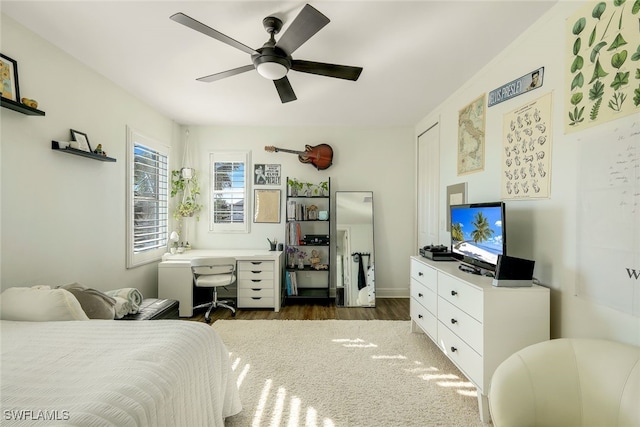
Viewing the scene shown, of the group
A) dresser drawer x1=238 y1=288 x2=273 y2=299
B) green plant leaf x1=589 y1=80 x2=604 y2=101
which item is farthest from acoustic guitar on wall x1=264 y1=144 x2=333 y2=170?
green plant leaf x1=589 y1=80 x2=604 y2=101

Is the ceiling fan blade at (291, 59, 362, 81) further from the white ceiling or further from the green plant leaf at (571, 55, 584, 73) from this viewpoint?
the green plant leaf at (571, 55, 584, 73)

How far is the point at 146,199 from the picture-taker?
3.42m

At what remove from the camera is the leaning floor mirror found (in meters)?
3.86

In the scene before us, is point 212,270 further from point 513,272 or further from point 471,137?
point 471,137

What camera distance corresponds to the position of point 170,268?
3361 millimetres

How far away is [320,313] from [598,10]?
11.5 ft

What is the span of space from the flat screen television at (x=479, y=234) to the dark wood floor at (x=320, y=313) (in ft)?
4.50

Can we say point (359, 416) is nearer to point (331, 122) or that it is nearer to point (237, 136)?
point (331, 122)

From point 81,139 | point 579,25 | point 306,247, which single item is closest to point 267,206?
point 306,247

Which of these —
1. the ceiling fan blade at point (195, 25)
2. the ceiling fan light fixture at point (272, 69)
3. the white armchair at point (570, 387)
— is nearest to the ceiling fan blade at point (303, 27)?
the ceiling fan light fixture at point (272, 69)

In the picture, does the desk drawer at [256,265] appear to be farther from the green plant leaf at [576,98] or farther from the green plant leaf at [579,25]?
the green plant leaf at [579,25]

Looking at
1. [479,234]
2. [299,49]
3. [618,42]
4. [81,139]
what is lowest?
[479,234]

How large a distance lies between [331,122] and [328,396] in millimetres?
3385

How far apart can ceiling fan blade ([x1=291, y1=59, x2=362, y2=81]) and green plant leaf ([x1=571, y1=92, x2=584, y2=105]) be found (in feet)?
4.31
